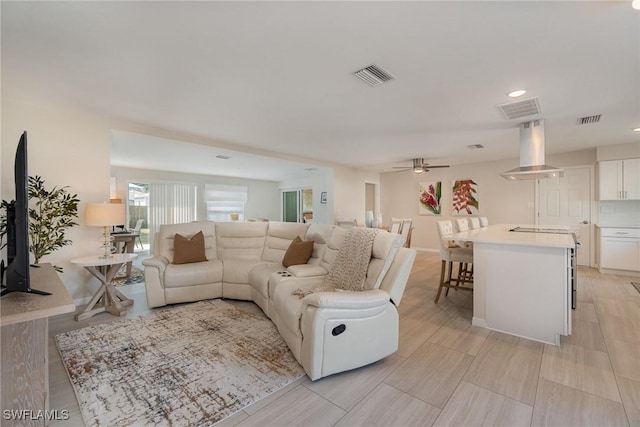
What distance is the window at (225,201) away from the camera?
27.7 ft

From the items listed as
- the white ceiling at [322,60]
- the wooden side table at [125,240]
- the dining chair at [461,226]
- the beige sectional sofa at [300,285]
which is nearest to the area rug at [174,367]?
the beige sectional sofa at [300,285]

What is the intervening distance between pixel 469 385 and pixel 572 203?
18.8ft

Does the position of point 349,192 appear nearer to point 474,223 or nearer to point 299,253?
point 474,223

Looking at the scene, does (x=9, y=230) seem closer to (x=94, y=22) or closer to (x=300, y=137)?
(x=94, y=22)

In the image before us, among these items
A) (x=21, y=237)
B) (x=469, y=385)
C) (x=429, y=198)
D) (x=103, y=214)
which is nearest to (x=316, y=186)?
(x=429, y=198)

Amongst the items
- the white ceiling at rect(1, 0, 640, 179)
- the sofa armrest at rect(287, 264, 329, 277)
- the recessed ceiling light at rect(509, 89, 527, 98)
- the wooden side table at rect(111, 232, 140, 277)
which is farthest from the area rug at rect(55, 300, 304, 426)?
the recessed ceiling light at rect(509, 89, 527, 98)

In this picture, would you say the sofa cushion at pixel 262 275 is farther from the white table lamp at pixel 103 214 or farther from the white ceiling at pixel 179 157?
the white ceiling at pixel 179 157

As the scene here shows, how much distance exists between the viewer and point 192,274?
11.1 ft

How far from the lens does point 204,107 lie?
317 cm

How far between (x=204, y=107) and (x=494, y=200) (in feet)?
21.4

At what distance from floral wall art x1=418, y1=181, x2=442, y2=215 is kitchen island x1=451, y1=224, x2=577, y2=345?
4.86 meters

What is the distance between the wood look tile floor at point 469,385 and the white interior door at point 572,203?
335cm

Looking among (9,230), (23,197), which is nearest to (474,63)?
(23,197)

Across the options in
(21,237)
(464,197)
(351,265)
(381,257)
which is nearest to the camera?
(21,237)
